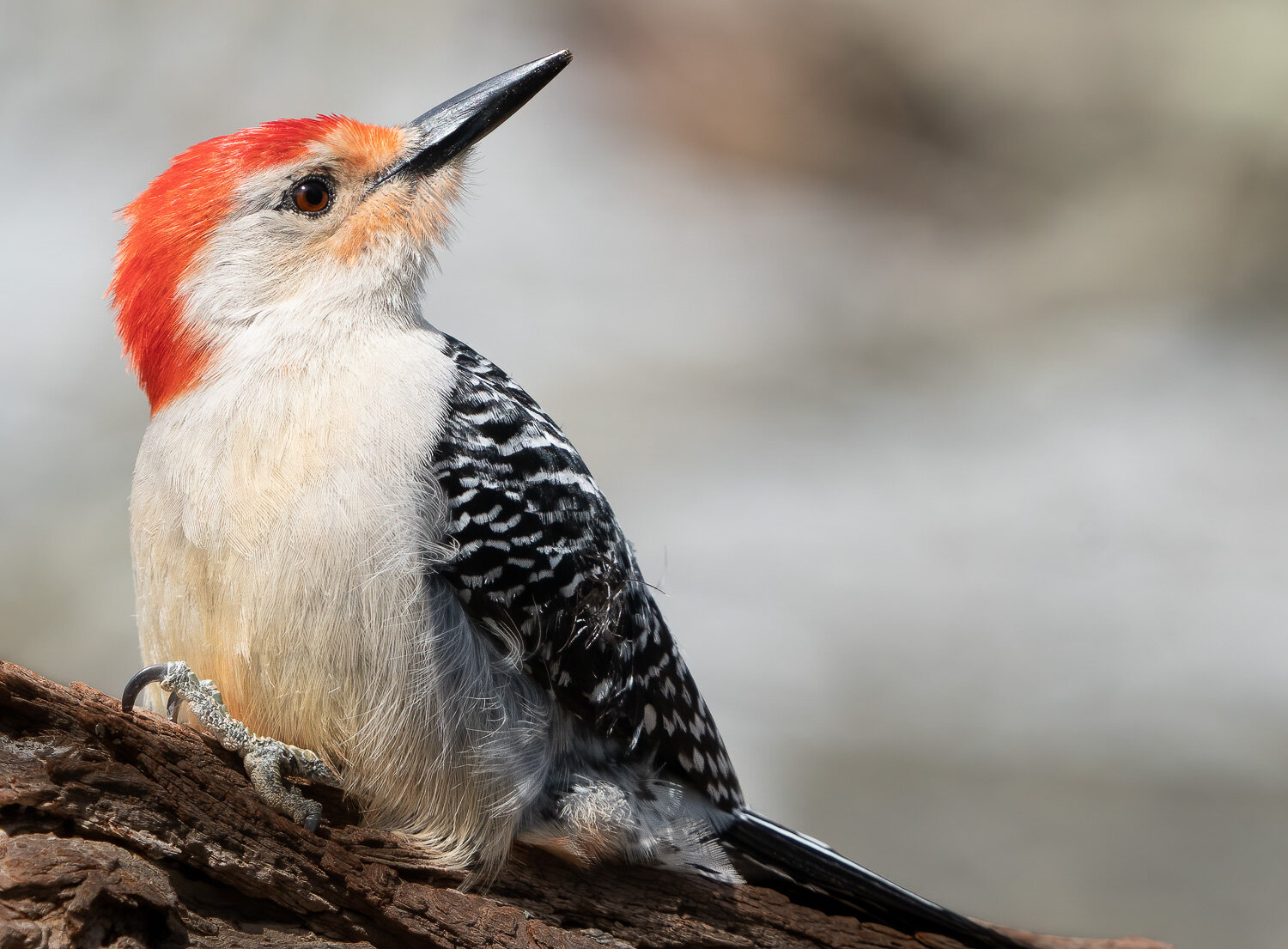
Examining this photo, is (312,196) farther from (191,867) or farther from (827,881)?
(827,881)

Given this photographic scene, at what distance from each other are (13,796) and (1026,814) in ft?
26.0

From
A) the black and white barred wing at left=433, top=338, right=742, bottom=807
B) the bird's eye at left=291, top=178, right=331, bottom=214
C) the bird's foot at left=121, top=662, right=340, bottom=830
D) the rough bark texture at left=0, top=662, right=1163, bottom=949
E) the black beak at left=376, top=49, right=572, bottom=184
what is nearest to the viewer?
the rough bark texture at left=0, top=662, right=1163, bottom=949

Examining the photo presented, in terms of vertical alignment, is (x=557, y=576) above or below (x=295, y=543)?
above

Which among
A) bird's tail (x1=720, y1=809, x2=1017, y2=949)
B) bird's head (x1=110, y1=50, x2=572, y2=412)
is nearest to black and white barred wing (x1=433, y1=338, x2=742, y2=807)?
bird's tail (x1=720, y1=809, x2=1017, y2=949)

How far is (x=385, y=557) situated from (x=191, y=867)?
941 millimetres

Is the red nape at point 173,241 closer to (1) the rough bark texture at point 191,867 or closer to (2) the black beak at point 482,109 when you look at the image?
(2) the black beak at point 482,109

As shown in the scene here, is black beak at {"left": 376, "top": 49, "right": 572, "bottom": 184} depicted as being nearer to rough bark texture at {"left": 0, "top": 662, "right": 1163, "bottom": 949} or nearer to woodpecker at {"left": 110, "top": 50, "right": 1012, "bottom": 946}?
woodpecker at {"left": 110, "top": 50, "right": 1012, "bottom": 946}

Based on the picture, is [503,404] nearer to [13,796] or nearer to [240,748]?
[240,748]

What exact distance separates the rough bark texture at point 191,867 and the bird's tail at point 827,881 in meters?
0.52

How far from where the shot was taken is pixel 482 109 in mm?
3924

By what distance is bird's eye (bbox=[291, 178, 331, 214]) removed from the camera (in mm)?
3531

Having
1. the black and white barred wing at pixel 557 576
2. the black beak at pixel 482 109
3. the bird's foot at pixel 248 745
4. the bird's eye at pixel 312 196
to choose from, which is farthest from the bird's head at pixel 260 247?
the bird's foot at pixel 248 745

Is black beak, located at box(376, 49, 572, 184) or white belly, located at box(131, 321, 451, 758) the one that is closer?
white belly, located at box(131, 321, 451, 758)

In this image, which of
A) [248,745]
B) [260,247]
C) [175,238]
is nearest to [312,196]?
[260,247]
